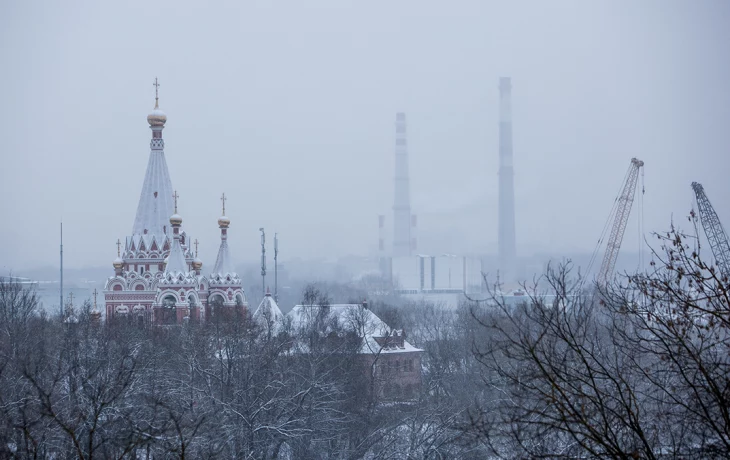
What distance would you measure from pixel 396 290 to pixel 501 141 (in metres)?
19.1

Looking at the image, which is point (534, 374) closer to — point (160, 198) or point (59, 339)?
point (59, 339)

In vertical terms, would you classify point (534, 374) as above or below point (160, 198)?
below

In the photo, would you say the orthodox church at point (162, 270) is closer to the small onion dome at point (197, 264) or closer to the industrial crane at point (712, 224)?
the small onion dome at point (197, 264)

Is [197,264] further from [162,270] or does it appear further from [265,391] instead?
[265,391]

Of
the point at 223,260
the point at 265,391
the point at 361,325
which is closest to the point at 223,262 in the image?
the point at 223,260

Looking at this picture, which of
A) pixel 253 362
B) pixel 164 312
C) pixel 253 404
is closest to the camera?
pixel 253 404

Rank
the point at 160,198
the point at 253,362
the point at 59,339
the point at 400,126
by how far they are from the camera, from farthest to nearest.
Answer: the point at 400,126 → the point at 160,198 → the point at 59,339 → the point at 253,362

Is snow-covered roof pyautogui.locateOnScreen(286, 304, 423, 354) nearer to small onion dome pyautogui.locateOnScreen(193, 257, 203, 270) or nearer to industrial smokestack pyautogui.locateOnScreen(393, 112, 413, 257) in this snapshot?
small onion dome pyautogui.locateOnScreen(193, 257, 203, 270)

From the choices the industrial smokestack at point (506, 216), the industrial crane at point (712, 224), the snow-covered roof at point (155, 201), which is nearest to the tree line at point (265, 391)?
the snow-covered roof at point (155, 201)

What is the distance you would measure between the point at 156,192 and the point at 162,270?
3.48m

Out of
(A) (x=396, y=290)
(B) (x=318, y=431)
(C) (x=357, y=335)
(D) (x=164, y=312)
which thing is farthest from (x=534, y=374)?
(A) (x=396, y=290)

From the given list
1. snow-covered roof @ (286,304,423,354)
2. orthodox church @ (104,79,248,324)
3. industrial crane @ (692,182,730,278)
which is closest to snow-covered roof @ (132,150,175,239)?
orthodox church @ (104,79,248,324)

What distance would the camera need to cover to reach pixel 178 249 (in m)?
39.9

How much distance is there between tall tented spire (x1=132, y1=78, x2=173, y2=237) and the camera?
1655 inches
